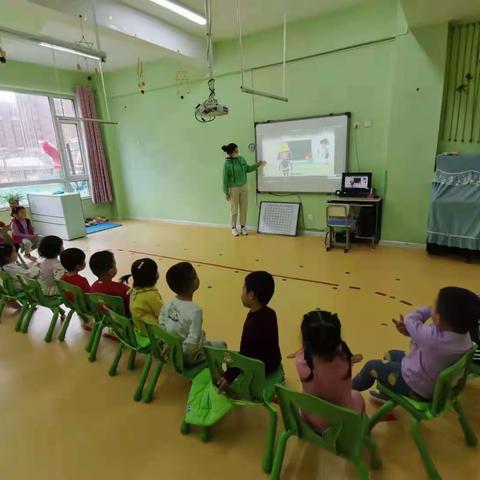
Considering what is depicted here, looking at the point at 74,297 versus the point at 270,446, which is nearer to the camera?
the point at 270,446

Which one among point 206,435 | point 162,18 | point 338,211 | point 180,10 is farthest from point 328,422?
point 162,18

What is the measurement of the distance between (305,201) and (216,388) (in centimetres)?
411

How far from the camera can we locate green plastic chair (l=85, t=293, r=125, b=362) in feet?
6.50

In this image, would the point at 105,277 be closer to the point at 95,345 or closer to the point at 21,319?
the point at 95,345

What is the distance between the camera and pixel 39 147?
6391mm

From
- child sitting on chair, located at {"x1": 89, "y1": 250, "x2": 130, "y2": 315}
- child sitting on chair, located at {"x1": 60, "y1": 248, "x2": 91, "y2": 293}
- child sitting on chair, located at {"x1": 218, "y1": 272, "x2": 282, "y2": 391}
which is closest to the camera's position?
child sitting on chair, located at {"x1": 218, "y1": 272, "x2": 282, "y2": 391}

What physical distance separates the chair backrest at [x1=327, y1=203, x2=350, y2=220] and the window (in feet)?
15.3

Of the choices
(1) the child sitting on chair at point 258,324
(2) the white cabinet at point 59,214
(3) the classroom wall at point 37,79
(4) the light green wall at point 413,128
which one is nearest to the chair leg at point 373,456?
(1) the child sitting on chair at point 258,324

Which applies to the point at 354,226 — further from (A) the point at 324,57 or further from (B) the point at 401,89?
(A) the point at 324,57

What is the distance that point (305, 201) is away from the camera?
5250mm

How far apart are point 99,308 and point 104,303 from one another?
149 millimetres

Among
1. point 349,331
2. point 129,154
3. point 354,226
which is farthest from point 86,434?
point 129,154

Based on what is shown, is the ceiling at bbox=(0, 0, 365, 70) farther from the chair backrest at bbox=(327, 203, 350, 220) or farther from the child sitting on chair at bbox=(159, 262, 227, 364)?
the child sitting on chair at bbox=(159, 262, 227, 364)

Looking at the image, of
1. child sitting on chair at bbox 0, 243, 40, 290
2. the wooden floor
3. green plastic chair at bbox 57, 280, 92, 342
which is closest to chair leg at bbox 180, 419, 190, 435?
the wooden floor
